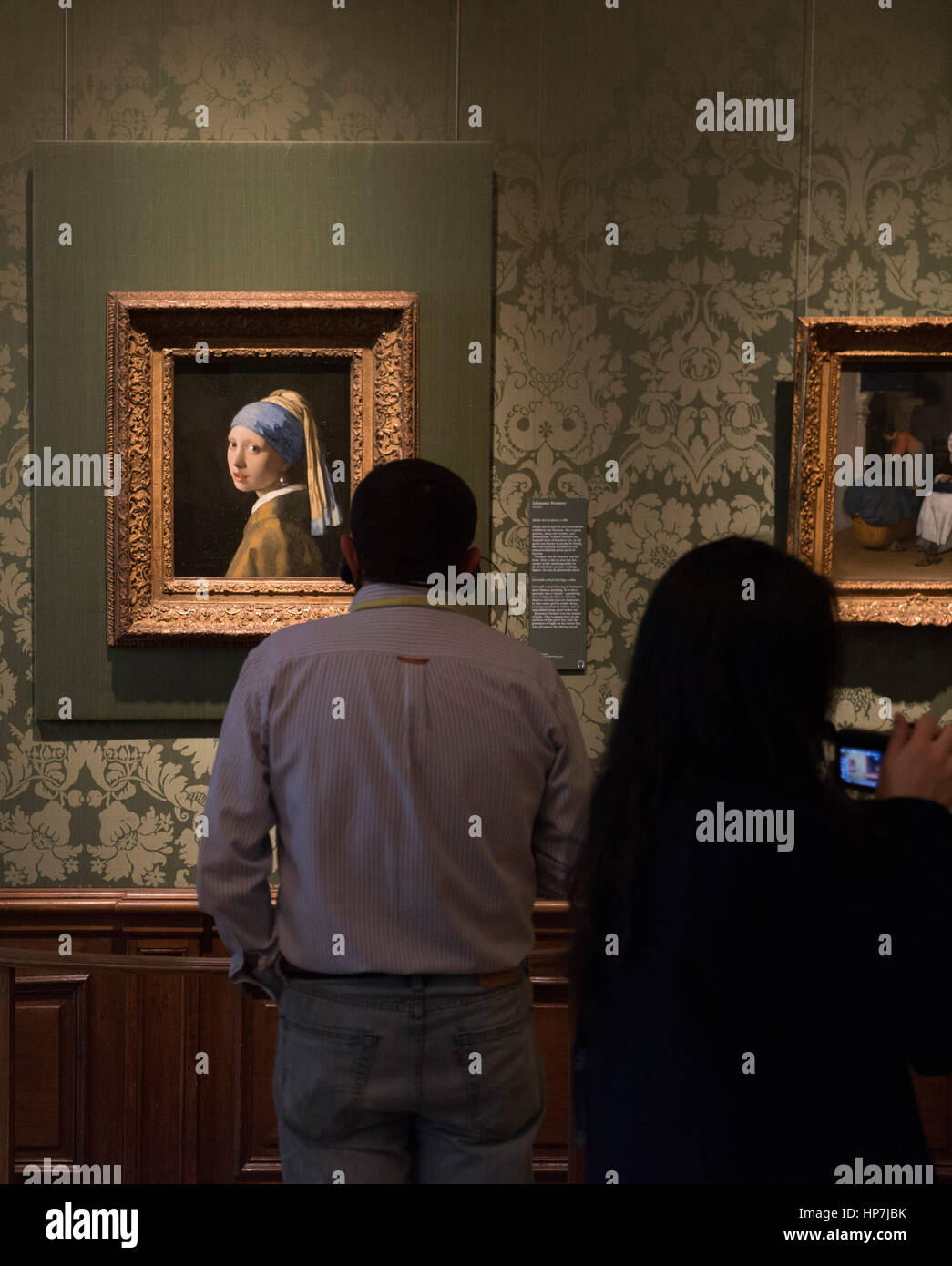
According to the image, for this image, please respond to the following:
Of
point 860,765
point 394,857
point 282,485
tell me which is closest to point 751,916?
point 860,765

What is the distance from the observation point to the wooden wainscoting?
2.97 metres

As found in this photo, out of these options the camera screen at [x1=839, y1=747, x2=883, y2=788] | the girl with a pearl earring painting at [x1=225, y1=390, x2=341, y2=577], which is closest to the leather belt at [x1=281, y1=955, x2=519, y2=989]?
the camera screen at [x1=839, y1=747, x2=883, y2=788]

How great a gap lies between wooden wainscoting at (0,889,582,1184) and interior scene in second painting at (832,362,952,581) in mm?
1396

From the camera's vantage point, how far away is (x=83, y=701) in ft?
9.98

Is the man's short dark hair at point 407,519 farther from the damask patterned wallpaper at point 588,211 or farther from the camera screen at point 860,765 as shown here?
the damask patterned wallpaper at point 588,211

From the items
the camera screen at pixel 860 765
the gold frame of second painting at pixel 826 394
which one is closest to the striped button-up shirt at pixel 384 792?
the camera screen at pixel 860 765

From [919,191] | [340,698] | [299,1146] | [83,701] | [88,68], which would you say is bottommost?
[299,1146]

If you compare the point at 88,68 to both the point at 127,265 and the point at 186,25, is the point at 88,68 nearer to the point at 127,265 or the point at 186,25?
the point at 186,25

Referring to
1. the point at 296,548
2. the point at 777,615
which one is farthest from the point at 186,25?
the point at 777,615

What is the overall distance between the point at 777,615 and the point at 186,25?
2.86m

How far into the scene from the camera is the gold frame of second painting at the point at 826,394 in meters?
2.99

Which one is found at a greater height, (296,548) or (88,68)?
(88,68)

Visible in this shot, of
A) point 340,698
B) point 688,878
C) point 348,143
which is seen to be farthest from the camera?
point 348,143

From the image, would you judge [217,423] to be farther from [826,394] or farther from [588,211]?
[826,394]
